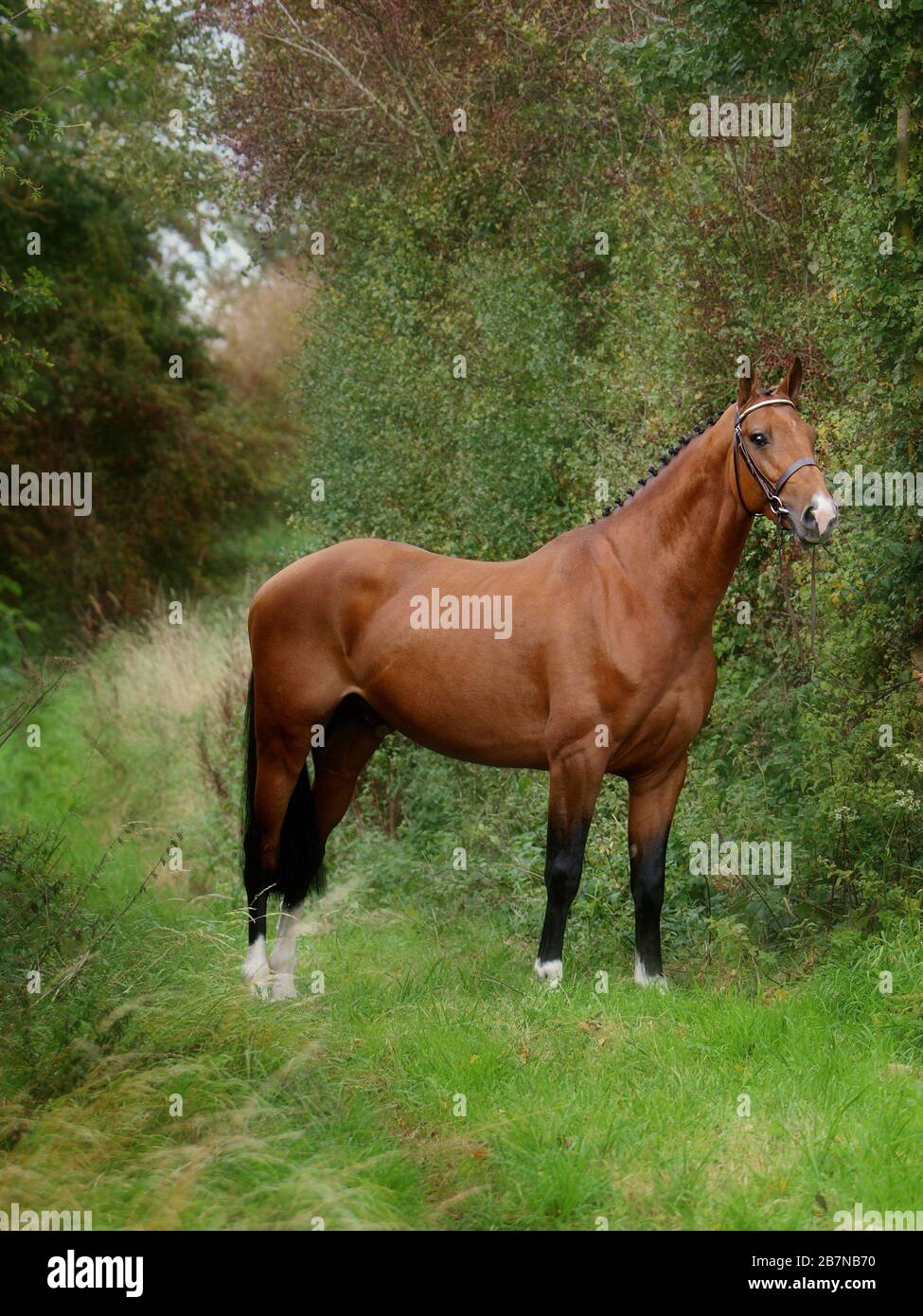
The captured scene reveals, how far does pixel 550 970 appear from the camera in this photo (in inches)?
247

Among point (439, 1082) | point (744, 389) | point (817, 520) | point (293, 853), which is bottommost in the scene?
point (439, 1082)

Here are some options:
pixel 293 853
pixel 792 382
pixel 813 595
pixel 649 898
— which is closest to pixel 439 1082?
pixel 649 898

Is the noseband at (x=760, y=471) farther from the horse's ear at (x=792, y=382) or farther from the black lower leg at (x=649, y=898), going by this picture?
the black lower leg at (x=649, y=898)

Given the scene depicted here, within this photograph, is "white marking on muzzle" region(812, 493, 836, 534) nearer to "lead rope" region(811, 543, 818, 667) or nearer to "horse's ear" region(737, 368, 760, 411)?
"horse's ear" region(737, 368, 760, 411)

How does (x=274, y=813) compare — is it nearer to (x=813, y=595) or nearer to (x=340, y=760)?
(x=340, y=760)

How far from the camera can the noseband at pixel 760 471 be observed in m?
5.67

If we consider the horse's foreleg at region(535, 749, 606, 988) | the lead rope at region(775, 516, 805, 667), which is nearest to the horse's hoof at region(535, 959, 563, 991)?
the horse's foreleg at region(535, 749, 606, 988)

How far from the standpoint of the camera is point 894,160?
22.1 feet

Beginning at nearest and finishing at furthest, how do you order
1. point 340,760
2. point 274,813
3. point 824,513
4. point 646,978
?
point 824,513
point 646,978
point 274,813
point 340,760

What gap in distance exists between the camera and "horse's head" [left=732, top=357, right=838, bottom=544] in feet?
18.2

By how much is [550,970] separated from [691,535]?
2.04 m

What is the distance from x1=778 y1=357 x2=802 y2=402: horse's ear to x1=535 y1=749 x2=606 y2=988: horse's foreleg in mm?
1758

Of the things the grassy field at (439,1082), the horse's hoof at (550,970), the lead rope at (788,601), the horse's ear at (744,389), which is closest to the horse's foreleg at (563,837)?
the horse's hoof at (550,970)
